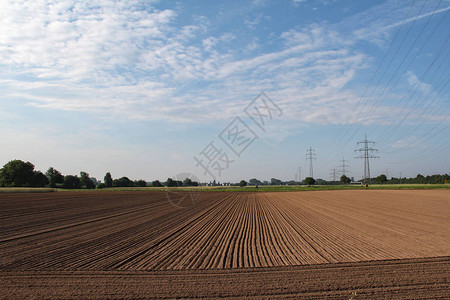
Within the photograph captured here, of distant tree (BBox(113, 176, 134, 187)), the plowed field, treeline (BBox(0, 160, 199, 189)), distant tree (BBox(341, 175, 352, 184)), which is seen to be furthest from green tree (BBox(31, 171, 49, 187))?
distant tree (BBox(341, 175, 352, 184))

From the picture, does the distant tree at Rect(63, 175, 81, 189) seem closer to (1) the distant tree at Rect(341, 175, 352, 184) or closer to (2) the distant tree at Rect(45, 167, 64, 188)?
(2) the distant tree at Rect(45, 167, 64, 188)

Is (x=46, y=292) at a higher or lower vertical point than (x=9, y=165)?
lower

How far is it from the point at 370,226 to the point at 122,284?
13.3 meters

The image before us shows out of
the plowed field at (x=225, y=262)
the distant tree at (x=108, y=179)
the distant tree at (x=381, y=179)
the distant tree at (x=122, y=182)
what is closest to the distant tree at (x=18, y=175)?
the distant tree at (x=122, y=182)

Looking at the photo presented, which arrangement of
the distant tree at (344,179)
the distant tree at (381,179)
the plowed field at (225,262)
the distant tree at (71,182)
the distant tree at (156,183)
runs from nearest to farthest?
the plowed field at (225,262), the distant tree at (71,182), the distant tree at (156,183), the distant tree at (381,179), the distant tree at (344,179)

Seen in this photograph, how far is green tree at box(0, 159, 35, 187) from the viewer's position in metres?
102

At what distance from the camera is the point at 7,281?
7.68 m

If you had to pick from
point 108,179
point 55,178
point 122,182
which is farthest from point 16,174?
point 108,179

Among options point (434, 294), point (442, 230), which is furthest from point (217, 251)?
point (442, 230)

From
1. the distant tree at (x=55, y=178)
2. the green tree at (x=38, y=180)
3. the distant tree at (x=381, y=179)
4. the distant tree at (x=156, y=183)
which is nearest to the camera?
the green tree at (x=38, y=180)

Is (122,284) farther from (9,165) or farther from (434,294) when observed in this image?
(9,165)

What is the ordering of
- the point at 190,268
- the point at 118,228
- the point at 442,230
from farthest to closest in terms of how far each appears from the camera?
1. the point at 118,228
2. the point at 442,230
3. the point at 190,268

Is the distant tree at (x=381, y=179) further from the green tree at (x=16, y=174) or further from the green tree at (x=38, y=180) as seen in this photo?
the green tree at (x=16, y=174)

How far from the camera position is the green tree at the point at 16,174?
102375 millimetres
